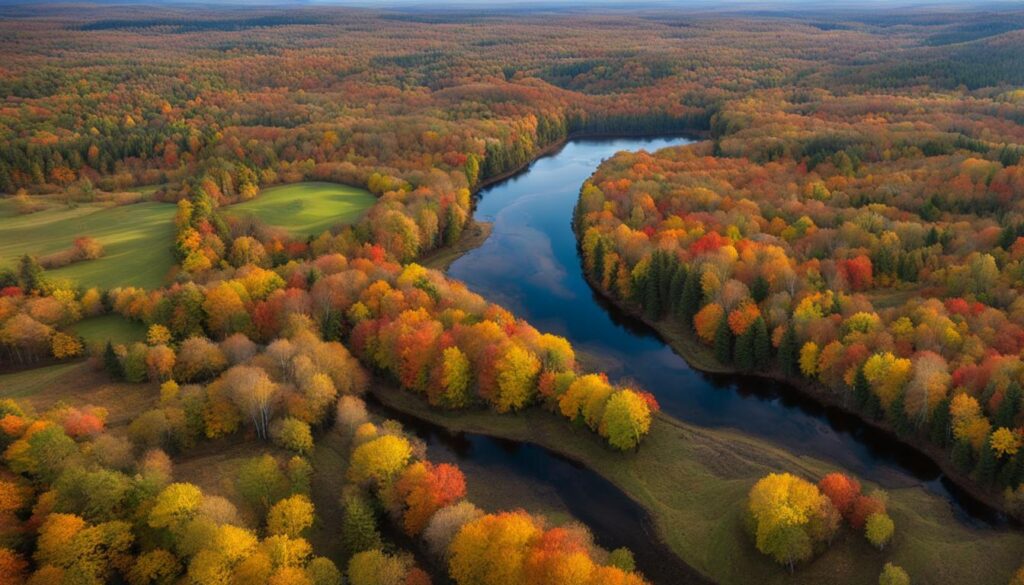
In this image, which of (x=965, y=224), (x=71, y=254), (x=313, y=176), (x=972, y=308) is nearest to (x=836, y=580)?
A: (x=972, y=308)

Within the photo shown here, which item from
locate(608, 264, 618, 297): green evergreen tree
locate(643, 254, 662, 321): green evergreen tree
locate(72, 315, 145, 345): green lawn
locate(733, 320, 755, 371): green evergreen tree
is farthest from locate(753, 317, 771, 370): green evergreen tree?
locate(72, 315, 145, 345): green lawn

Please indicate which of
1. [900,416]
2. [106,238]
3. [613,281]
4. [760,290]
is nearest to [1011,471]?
[900,416]

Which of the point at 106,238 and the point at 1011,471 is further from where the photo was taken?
the point at 106,238

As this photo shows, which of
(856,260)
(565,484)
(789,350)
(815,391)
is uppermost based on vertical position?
(856,260)

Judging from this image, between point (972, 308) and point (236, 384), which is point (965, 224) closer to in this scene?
point (972, 308)

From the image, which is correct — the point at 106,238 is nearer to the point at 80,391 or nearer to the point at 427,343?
the point at 80,391
